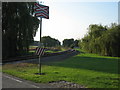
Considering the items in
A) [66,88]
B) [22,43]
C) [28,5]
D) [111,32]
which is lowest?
[66,88]

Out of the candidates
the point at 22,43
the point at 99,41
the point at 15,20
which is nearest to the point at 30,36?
the point at 22,43

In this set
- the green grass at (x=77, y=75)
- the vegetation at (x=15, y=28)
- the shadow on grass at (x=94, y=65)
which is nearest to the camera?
the green grass at (x=77, y=75)

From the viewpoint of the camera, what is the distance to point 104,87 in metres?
6.98

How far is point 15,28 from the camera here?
24078 mm

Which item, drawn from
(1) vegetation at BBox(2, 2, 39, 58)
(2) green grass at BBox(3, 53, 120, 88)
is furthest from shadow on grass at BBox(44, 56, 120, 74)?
(1) vegetation at BBox(2, 2, 39, 58)

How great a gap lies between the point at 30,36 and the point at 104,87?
20.8 metres

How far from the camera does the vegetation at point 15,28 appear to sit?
932 inches

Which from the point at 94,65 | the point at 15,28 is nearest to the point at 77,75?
the point at 94,65

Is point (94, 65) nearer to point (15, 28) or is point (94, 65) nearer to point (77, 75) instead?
point (77, 75)

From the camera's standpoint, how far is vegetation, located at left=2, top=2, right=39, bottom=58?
2367 cm

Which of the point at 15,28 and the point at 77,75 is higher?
the point at 15,28

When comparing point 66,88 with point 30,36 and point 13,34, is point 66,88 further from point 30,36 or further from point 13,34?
point 30,36

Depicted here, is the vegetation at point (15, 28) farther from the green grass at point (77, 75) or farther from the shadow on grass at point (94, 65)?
the green grass at point (77, 75)

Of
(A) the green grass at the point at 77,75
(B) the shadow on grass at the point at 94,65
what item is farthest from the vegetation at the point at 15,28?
(A) the green grass at the point at 77,75
